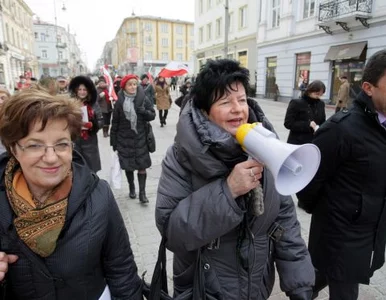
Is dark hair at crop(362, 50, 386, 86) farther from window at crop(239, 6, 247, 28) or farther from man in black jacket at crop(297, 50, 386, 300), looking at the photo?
window at crop(239, 6, 247, 28)

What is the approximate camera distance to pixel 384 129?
1920mm

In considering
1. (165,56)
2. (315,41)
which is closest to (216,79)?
(315,41)

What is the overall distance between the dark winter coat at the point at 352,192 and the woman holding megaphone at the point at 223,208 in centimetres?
54

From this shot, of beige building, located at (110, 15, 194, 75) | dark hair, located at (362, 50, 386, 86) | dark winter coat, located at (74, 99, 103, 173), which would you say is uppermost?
beige building, located at (110, 15, 194, 75)

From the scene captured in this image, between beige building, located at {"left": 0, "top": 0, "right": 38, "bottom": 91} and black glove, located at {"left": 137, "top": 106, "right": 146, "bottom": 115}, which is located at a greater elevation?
beige building, located at {"left": 0, "top": 0, "right": 38, "bottom": 91}

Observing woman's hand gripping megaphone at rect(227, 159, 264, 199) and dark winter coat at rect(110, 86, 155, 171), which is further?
dark winter coat at rect(110, 86, 155, 171)

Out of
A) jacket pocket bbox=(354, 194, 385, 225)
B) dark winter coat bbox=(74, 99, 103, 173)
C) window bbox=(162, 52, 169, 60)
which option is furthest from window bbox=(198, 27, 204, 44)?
window bbox=(162, 52, 169, 60)

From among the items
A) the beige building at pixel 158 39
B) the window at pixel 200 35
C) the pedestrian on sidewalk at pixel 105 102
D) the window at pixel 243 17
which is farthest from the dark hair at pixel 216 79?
the beige building at pixel 158 39

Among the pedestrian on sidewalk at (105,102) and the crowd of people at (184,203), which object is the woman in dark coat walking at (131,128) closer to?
the crowd of people at (184,203)

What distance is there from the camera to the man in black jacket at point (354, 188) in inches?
75.9

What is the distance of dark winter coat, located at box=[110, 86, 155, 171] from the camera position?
15.5 ft

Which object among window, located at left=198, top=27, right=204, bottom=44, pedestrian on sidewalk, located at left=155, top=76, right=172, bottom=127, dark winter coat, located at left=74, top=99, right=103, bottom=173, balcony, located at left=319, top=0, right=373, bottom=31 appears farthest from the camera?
window, located at left=198, top=27, right=204, bottom=44

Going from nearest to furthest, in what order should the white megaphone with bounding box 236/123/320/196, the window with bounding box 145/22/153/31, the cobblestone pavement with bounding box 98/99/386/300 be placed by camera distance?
the white megaphone with bounding box 236/123/320/196 < the cobblestone pavement with bounding box 98/99/386/300 < the window with bounding box 145/22/153/31

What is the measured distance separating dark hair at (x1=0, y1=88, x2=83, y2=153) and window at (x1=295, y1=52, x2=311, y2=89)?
63.0ft
